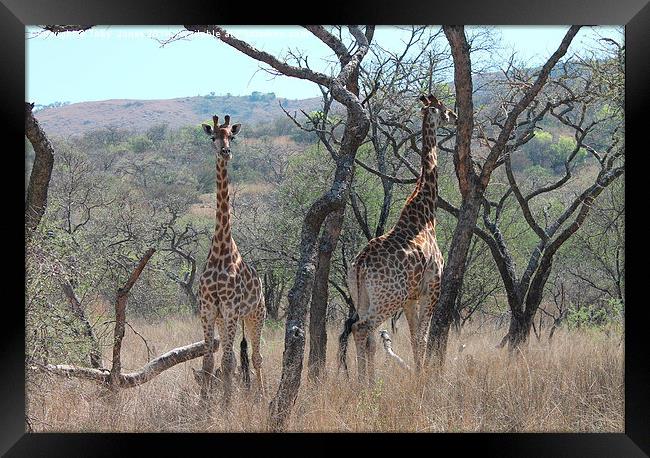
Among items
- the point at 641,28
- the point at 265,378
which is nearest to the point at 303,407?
the point at 265,378

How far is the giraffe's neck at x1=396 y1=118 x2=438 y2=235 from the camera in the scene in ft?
26.7

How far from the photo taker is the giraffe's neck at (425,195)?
26.7 feet

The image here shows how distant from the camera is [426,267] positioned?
799cm

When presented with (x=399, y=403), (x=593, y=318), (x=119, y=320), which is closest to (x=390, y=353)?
(x=399, y=403)

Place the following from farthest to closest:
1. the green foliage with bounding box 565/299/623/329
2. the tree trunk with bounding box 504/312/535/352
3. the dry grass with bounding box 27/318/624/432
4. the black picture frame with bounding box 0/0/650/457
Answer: the green foliage with bounding box 565/299/623/329, the tree trunk with bounding box 504/312/535/352, the dry grass with bounding box 27/318/624/432, the black picture frame with bounding box 0/0/650/457

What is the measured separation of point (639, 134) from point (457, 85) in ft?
6.51

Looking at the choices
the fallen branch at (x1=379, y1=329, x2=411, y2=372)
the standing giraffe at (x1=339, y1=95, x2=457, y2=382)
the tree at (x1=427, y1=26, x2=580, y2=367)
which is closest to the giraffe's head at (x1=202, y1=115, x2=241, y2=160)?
the standing giraffe at (x1=339, y1=95, x2=457, y2=382)

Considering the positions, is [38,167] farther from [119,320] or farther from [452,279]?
[452,279]

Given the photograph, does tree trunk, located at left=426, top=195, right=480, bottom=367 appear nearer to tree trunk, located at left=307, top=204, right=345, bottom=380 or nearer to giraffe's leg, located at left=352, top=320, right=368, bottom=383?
giraffe's leg, located at left=352, top=320, right=368, bottom=383

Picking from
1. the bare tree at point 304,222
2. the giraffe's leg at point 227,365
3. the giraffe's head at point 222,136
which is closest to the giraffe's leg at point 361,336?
the giraffe's leg at point 227,365

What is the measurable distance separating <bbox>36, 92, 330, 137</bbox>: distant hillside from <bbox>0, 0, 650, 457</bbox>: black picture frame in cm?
4716

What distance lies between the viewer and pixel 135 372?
7398mm
